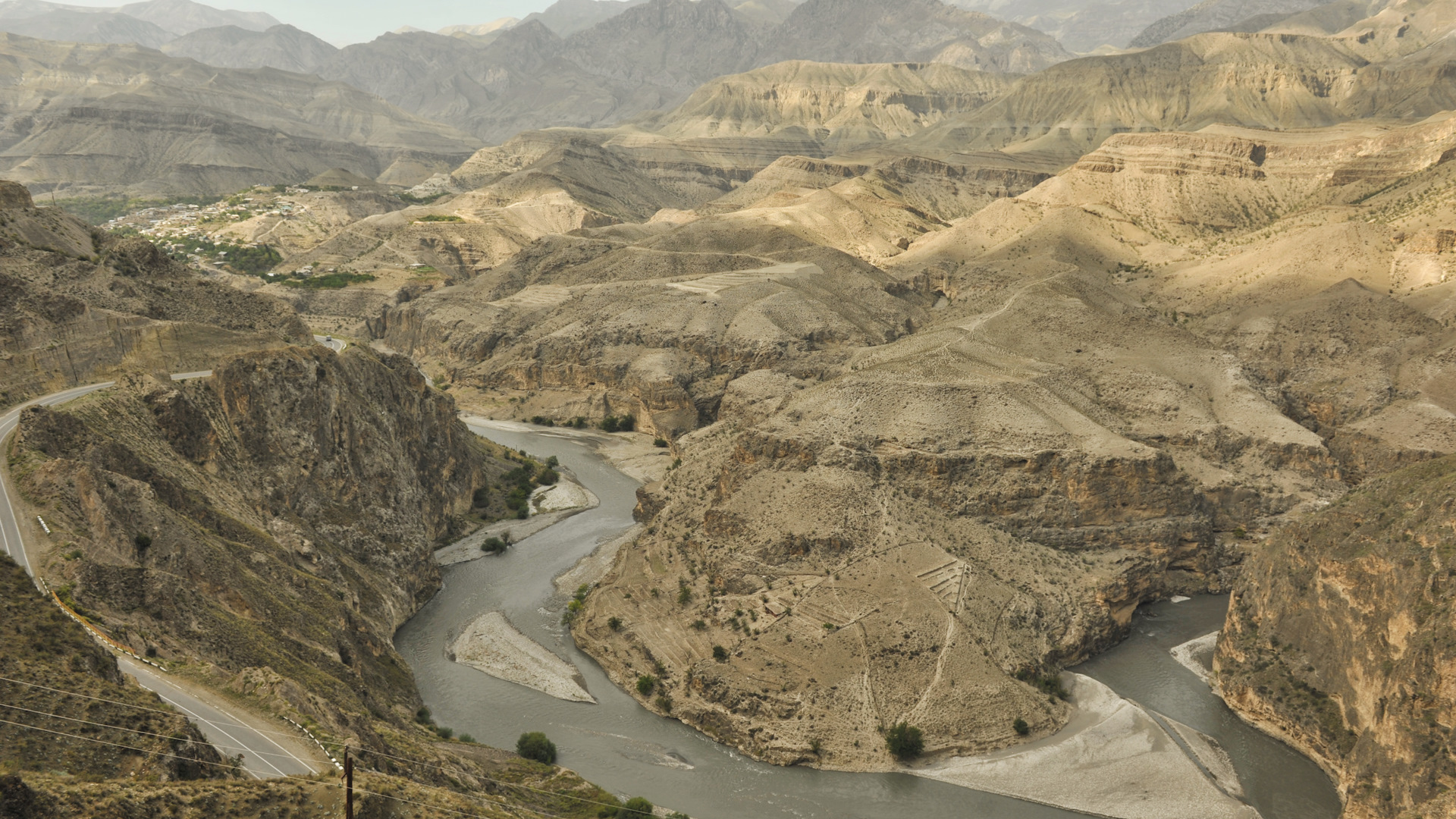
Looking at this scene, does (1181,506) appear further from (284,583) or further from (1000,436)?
(284,583)

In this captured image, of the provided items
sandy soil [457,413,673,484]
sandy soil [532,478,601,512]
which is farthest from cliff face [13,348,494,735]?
sandy soil [457,413,673,484]

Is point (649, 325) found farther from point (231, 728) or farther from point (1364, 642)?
point (231, 728)

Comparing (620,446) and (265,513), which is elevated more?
(265,513)

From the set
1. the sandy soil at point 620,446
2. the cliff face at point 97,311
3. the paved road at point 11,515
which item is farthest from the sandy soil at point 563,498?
the paved road at point 11,515

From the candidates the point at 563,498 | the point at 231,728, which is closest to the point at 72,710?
the point at 231,728

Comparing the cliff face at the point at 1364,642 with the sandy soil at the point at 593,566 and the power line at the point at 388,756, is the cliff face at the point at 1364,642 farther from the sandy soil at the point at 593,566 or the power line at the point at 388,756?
the sandy soil at the point at 593,566
